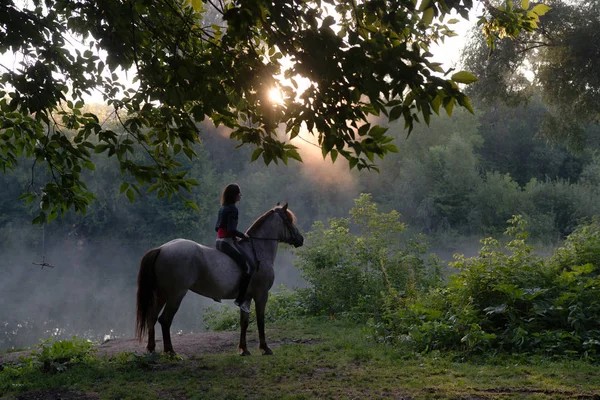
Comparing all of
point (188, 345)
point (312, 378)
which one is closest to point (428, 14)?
point (312, 378)

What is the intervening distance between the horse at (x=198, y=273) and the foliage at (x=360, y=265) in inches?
160

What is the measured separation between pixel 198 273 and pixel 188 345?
7.05ft

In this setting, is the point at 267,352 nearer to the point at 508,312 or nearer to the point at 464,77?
the point at 508,312

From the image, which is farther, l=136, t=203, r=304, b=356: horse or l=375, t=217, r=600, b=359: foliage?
l=136, t=203, r=304, b=356: horse

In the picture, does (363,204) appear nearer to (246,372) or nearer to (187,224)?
(246,372)

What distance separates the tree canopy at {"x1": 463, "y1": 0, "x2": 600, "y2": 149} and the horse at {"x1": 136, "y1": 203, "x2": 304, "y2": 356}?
36.9ft

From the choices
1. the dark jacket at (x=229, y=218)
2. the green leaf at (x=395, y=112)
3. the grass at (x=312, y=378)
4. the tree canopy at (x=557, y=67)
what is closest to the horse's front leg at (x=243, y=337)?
the grass at (x=312, y=378)

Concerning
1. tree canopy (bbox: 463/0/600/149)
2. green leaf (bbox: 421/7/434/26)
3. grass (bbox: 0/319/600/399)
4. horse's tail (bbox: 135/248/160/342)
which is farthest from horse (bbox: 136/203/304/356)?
tree canopy (bbox: 463/0/600/149)

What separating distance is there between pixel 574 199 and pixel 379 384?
32.3 m

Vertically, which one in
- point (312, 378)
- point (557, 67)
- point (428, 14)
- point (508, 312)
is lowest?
point (312, 378)

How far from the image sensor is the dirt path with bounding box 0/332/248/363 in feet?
29.6

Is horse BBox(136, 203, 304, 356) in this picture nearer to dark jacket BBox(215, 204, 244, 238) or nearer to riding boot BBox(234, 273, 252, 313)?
riding boot BBox(234, 273, 252, 313)

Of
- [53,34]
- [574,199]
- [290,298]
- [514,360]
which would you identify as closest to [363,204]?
[290,298]

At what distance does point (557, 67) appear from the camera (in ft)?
56.6
